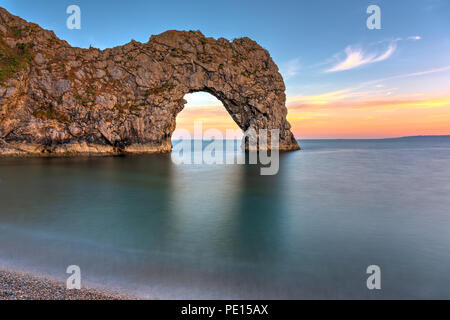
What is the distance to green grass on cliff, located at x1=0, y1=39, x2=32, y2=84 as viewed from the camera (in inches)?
1394

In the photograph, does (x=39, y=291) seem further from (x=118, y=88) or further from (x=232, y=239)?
(x=118, y=88)

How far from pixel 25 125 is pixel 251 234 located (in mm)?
42413

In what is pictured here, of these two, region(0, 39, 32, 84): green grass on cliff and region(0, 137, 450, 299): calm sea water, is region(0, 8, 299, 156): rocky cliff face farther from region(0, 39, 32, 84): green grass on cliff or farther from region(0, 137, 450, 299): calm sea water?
region(0, 137, 450, 299): calm sea water

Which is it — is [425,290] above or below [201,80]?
below

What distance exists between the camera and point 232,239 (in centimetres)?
940

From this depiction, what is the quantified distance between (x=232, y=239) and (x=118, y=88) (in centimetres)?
4406

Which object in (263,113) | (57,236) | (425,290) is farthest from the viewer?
(263,113)

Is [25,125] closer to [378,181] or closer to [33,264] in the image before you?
[33,264]

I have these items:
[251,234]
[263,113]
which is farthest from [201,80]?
[251,234]

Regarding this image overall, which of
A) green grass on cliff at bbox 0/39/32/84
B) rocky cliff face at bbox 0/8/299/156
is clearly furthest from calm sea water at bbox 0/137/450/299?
green grass on cliff at bbox 0/39/32/84

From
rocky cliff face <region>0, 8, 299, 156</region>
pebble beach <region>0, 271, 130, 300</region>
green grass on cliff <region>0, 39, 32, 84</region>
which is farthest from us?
rocky cliff face <region>0, 8, 299, 156</region>

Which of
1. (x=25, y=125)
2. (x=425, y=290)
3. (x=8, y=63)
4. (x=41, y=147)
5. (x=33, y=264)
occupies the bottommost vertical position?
(x=425, y=290)

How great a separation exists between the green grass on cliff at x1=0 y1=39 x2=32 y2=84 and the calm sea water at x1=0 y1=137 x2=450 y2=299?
83.4 ft
